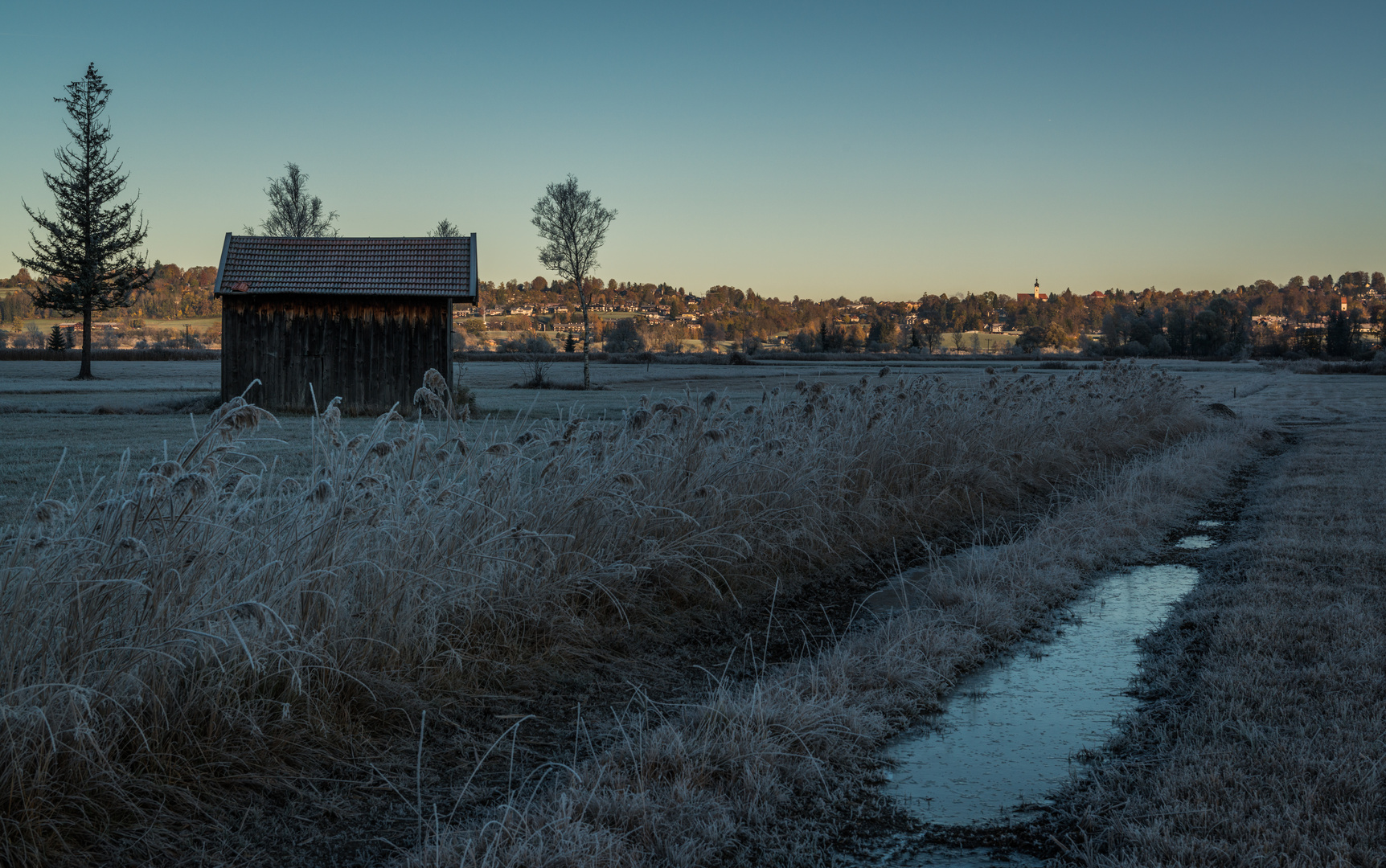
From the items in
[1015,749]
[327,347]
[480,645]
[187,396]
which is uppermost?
[327,347]

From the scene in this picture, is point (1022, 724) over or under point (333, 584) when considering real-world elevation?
under

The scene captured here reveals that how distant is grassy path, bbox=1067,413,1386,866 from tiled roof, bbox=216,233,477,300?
18.0 m

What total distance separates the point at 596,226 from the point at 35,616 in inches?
1553

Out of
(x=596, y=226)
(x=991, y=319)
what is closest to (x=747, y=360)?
(x=596, y=226)

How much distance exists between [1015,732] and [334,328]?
19822 mm

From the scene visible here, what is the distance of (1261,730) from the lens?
3549 millimetres

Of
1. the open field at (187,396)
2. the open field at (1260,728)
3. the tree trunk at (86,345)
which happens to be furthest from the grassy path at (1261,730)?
the tree trunk at (86,345)

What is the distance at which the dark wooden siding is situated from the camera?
21062 millimetres

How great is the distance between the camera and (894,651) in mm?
4539

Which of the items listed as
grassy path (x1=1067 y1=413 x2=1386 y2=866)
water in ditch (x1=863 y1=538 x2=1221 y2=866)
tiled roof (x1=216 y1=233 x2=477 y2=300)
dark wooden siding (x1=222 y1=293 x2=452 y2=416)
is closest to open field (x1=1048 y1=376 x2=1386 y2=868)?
grassy path (x1=1067 y1=413 x2=1386 y2=866)

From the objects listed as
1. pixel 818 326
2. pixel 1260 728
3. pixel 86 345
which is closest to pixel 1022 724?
pixel 1260 728

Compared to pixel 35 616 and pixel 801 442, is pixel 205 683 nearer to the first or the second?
pixel 35 616

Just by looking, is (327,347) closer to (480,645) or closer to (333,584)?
(480,645)

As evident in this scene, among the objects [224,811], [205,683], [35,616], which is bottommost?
[224,811]
